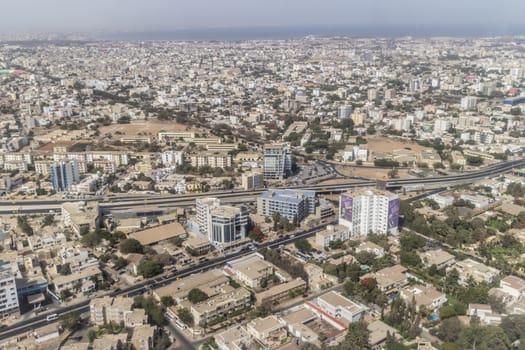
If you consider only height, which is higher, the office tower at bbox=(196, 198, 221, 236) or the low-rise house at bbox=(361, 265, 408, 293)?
the office tower at bbox=(196, 198, 221, 236)

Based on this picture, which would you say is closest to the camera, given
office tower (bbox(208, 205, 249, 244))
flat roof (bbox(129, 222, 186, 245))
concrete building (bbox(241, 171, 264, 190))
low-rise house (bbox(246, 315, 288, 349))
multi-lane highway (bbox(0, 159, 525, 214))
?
low-rise house (bbox(246, 315, 288, 349))

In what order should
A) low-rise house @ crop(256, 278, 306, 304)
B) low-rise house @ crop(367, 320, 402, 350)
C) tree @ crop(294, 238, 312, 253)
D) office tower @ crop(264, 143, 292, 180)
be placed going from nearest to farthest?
low-rise house @ crop(367, 320, 402, 350) < low-rise house @ crop(256, 278, 306, 304) < tree @ crop(294, 238, 312, 253) < office tower @ crop(264, 143, 292, 180)

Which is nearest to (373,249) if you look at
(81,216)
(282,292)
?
(282,292)

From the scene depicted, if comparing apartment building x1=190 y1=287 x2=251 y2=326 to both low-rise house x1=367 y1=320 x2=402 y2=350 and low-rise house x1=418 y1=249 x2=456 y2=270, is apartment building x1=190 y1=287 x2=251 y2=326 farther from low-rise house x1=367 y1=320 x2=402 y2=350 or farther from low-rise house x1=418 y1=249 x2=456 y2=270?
low-rise house x1=418 y1=249 x2=456 y2=270

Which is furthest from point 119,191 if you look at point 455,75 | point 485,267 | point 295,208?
point 455,75

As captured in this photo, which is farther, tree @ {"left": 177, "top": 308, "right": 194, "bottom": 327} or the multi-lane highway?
the multi-lane highway

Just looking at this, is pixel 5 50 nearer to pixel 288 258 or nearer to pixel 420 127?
pixel 420 127

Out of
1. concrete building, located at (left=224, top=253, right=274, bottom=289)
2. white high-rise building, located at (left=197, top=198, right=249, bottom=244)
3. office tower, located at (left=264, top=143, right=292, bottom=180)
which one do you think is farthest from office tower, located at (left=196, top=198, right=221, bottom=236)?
office tower, located at (left=264, top=143, right=292, bottom=180)

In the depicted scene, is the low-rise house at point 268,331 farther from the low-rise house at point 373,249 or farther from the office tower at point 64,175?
the office tower at point 64,175
